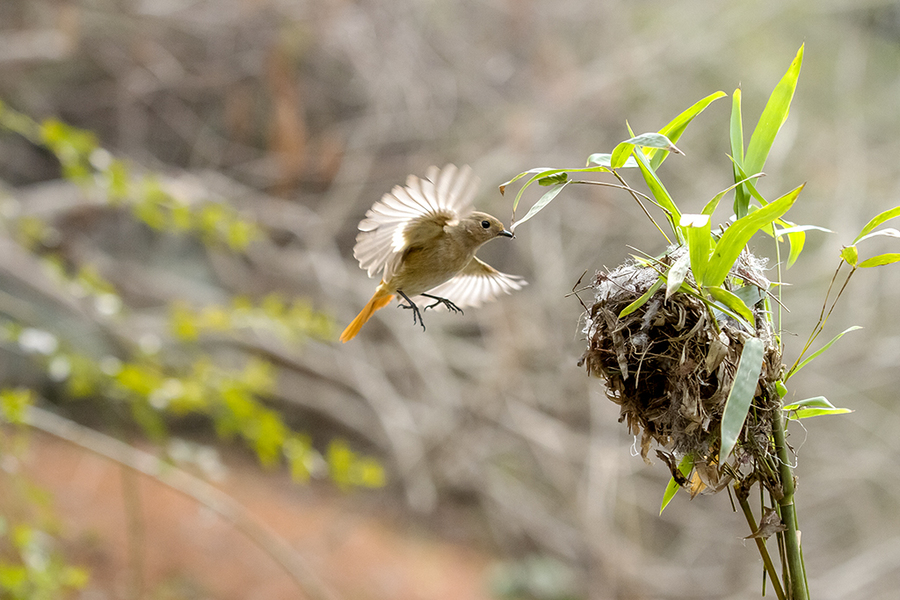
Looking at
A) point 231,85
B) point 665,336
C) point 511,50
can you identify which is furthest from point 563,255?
point 665,336

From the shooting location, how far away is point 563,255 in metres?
3.94

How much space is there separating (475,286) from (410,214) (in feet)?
1.10

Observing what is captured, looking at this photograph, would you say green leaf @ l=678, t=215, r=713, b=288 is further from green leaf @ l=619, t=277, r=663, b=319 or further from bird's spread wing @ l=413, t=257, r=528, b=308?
bird's spread wing @ l=413, t=257, r=528, b=308

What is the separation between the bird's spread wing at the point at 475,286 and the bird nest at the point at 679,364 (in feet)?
1.34

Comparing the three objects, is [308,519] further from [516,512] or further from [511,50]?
[511,50]

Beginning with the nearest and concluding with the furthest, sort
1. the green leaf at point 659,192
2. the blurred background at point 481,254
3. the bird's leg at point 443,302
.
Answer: the green leaf at point 659,192 < the bird's leg at point 443,302 < the blurred background at point 481,254

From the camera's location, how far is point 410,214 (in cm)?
105

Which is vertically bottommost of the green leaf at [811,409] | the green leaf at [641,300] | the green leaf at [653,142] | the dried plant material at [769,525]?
the dried plant material at [769,525]

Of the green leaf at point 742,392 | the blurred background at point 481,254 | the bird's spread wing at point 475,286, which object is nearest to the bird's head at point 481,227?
the bird's spread wing at point 475,286

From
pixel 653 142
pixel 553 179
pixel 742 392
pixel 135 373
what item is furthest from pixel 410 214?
pixel 135 373

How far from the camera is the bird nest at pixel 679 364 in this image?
75cm

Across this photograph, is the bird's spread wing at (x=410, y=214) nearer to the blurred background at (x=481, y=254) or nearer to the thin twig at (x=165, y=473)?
the thin twig at (x=165, y=473)

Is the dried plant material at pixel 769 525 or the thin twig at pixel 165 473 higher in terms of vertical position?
the thin twig at pixel 165 473

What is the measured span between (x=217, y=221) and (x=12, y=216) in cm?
99
